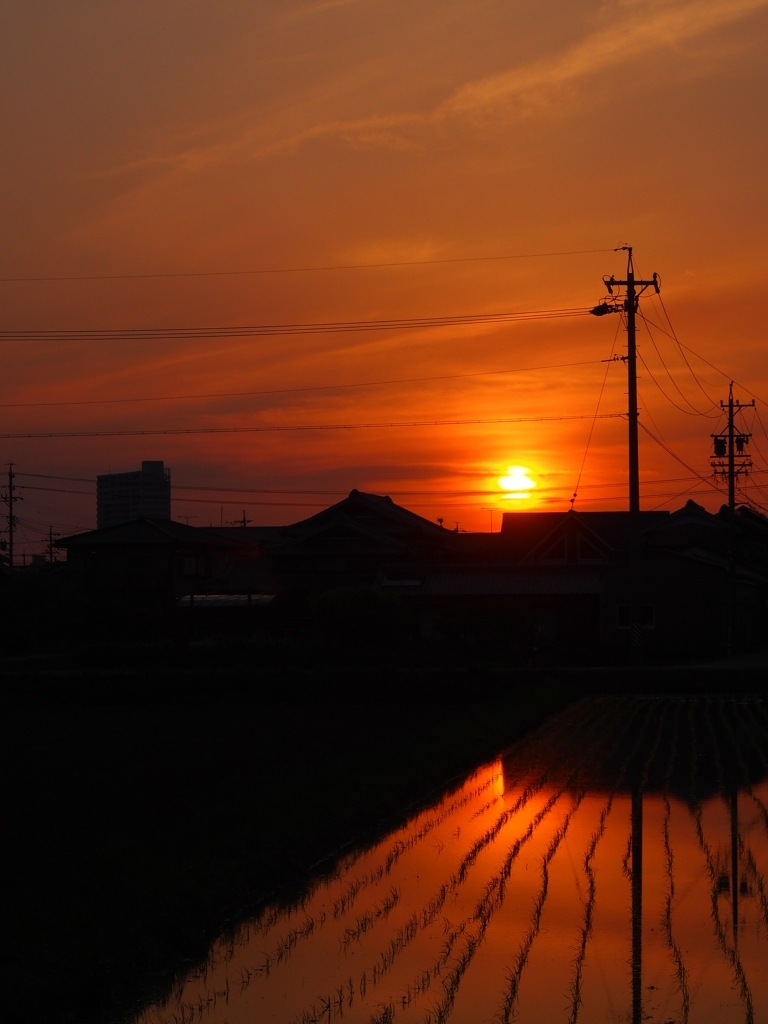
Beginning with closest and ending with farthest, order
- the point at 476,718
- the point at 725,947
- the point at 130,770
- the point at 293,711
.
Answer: the point at 725,947, the point at 130,770, the point at 476,718, the point at 293,711

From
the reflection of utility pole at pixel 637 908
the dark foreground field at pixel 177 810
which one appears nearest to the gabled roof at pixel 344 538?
the dark foreground field at pixel 177 810

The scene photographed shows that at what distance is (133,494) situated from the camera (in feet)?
417

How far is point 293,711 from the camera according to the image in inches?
1006

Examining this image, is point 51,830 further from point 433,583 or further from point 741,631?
point 741,631

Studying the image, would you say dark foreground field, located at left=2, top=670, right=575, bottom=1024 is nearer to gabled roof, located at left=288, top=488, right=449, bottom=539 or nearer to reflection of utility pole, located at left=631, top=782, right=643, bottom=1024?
reflection of utility pole, located at left=631, top=782, right=643, bottom=1024

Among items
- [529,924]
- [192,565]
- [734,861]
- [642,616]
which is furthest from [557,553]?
[529,924]

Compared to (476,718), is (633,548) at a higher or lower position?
higher

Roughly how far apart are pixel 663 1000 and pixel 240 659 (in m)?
31.4

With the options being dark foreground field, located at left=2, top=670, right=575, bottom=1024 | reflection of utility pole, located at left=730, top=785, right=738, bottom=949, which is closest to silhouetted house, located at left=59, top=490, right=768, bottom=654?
dark foreground field, located at left=2, top=670, right=575, bottom=1024

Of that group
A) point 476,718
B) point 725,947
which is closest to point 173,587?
point 476,718

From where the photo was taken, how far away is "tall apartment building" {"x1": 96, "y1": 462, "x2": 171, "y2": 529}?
12575cm

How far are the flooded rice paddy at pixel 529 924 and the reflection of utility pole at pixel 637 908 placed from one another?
0.02 metres

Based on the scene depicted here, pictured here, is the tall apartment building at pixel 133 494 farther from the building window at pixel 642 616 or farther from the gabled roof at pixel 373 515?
the building window at pixel 642 616

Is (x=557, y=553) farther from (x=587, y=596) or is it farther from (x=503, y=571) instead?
(x=587, y=596)
